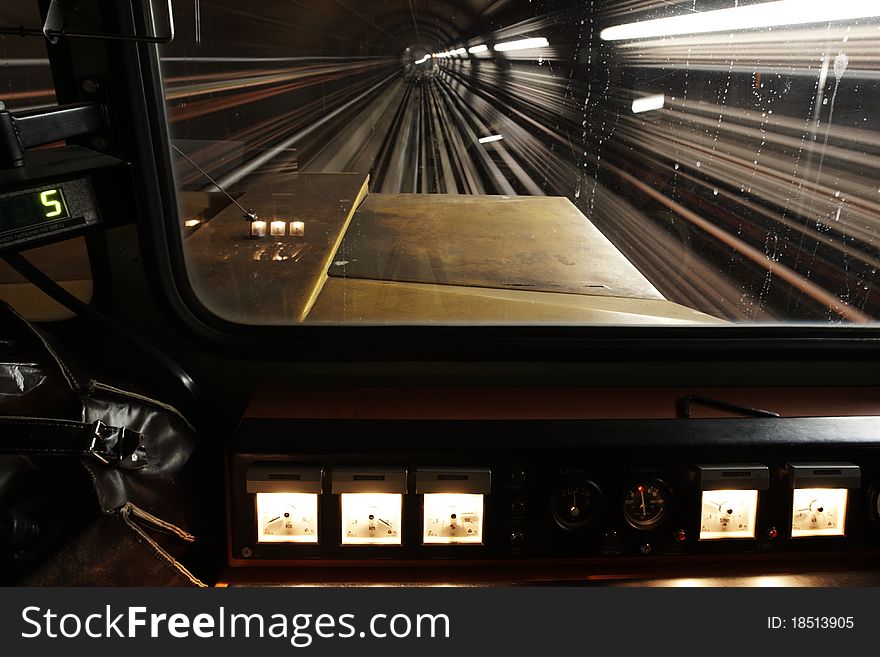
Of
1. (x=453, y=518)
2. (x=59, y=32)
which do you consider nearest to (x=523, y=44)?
(x=59, y=32)

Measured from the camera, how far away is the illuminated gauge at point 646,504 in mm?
1200

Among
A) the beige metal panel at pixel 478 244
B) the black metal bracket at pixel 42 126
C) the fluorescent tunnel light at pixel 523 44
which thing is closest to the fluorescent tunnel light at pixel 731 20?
the fluorescent tunnel light at pixel 523 44

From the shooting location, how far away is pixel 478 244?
1.43 meters

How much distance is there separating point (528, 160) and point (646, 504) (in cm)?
76

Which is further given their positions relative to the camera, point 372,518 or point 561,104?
point 561,104

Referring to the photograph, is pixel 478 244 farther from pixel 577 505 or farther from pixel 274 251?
pixel 577 505

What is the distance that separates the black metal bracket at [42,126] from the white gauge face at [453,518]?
2.96 ft

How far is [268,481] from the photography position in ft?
3.76

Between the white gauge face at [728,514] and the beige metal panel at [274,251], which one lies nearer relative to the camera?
the white gauge face at [728,514]

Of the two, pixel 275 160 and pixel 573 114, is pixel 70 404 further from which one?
pixel 573 114

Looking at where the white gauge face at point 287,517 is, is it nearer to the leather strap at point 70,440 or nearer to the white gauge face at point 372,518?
the white gauge face at point 372,518

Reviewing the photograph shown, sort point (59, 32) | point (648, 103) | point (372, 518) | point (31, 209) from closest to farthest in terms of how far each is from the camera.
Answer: point (31, 209), point (59, 32), point (372, 518), point (648, 103)

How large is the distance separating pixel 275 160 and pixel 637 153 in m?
0.79

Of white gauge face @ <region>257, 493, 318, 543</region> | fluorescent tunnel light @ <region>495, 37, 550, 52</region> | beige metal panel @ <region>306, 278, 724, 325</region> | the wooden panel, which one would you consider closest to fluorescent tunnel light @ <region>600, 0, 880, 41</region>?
fluorescent tunnel light @ <region>495, 37, 550, 52</region>
